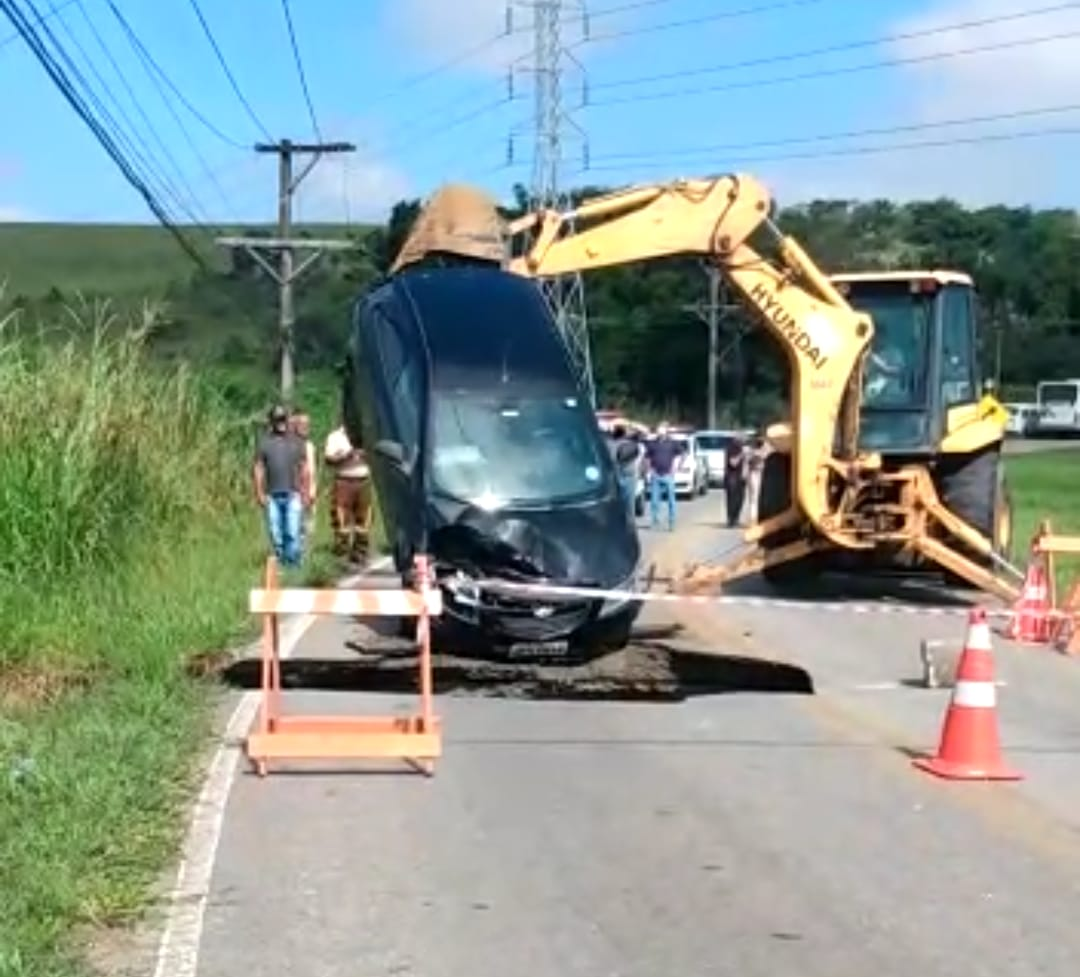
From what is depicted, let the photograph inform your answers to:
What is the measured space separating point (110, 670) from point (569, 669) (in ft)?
10.6

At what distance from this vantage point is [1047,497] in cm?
5484

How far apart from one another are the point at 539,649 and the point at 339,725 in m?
4.09

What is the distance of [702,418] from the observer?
98500mm

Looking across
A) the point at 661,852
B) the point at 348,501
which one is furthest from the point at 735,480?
the point at 661,852

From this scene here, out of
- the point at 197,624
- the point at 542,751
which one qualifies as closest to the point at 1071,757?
the point at 542,751

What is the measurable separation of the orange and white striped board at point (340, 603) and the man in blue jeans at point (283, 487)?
12.3 meters

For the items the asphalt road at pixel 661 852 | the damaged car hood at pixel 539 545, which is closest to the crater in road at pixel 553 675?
the asphalt road at pixel 661 852

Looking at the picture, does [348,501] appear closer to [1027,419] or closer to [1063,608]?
[1063,608]

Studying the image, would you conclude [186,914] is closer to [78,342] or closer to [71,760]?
[71,760]

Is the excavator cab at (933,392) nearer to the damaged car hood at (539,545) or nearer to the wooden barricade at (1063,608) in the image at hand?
the wooden barricade at (1063,608)

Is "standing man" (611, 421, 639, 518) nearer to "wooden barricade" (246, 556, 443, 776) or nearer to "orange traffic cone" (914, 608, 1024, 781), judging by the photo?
"wooden barricade" (246, 556, 443, 776)

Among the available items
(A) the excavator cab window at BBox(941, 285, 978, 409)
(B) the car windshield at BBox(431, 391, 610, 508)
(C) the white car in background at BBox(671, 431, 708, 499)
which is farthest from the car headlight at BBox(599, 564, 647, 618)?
(C) the white car in background at BBox(671, 431, 708, 499)

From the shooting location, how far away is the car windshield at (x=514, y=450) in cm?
1745

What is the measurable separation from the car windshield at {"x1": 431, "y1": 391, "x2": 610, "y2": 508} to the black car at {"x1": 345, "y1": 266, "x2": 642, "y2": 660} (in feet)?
0.04
